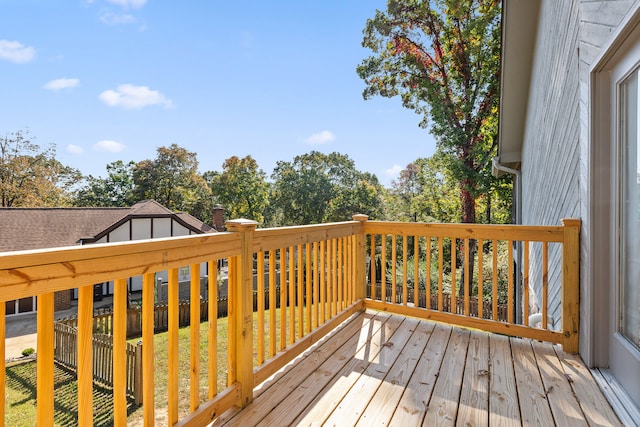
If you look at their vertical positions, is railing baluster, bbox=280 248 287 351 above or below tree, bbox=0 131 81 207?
below

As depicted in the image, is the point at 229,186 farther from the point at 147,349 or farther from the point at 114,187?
the point at 147,349

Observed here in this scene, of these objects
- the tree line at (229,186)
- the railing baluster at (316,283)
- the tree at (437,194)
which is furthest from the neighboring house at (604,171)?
the tree line at (229,186)

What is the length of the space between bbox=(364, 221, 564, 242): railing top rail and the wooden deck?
34.1 inches

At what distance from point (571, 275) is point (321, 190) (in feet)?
79.7

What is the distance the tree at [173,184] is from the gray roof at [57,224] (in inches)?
495

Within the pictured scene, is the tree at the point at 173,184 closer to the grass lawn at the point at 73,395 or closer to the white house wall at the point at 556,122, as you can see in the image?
the grass lawn at the point at 73,395

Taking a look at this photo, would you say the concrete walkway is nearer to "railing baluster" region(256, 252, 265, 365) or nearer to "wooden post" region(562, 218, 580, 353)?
"railing baluster" region(256, 252, 265, 365)

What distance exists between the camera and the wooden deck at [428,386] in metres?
1.79

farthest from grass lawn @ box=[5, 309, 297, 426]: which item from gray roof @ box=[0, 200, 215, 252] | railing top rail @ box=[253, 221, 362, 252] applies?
gray roof @ box=[0, 200, 215, 252]

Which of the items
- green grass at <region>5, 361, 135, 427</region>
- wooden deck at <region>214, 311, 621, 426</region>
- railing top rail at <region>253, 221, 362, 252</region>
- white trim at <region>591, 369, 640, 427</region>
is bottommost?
green grass at <region>5, 361, 135, 427</region>

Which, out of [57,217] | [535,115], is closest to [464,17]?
[535,115]

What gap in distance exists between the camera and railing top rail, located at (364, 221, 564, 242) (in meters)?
2.60

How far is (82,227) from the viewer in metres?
14.3

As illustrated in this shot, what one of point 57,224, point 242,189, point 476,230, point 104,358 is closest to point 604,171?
point 476,230
